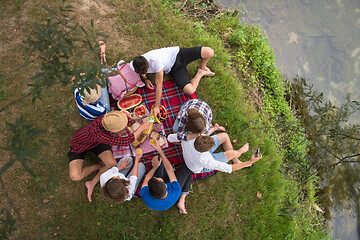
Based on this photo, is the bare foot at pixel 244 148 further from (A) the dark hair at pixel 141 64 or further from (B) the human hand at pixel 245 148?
(A) the dark hair at pixel 141 64

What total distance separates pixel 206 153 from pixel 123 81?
1.88 metres

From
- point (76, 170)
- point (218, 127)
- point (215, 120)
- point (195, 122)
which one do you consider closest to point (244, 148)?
point (218, 127)

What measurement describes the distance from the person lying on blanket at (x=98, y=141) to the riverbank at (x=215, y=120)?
0.41 metres

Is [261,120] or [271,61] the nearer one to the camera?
[261,120]

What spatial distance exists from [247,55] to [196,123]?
8.74ft

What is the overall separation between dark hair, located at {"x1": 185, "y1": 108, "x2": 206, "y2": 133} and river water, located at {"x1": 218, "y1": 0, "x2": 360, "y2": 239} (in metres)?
3.04

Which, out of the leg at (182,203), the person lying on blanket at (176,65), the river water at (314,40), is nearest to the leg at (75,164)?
the person lying on blanket at (176,65)

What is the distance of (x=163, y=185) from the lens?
2.96m

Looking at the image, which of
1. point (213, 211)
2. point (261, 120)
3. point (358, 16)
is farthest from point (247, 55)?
point (213, 211)

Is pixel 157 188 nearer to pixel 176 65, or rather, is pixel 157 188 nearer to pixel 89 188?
pixel 89 188

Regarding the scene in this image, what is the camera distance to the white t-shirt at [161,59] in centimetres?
358

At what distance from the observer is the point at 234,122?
4305 millimetres

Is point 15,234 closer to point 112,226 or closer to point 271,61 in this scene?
point 112,226

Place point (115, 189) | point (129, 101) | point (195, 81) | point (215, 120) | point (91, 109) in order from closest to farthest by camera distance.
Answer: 1. point (115, 189)
2. point (91, 109)
3. point (129, 101)
4. point (195, 81)
5. point (215, 120)
